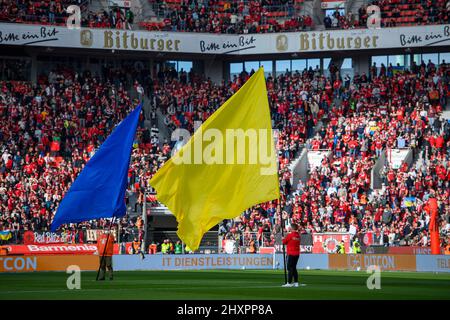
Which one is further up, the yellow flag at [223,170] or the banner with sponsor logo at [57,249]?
the yellow flag at [223,170]

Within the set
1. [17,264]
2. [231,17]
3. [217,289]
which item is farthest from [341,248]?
[231,17]

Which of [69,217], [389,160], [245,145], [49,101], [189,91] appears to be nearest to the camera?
[245,145]

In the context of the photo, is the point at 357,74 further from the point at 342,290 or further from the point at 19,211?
the point at 342,290

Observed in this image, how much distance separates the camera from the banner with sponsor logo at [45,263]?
43.7m

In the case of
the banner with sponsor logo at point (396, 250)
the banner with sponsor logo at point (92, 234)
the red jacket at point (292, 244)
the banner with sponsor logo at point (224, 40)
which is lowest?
the banner with sponsor logo at point (396, 250)

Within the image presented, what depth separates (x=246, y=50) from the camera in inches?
2776

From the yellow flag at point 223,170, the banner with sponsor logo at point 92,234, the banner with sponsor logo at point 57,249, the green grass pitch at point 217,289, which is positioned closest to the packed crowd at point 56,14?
the banner with sponsor logo at point 92,234

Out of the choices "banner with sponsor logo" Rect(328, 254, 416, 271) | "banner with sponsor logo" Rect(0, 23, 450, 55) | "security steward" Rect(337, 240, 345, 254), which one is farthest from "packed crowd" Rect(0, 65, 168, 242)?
"banner with sponsor logo" Rect(328, 254, 416, 271)

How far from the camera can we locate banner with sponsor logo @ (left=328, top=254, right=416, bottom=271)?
44.5 meters

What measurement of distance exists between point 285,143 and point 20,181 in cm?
1781

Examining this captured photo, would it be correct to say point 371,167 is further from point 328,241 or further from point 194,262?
point 194,262

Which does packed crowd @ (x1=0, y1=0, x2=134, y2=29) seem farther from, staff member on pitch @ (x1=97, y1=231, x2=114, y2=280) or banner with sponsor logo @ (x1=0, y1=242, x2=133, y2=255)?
staff member on pitch @ (x1=97, y1=231, x2=114, y2=280)

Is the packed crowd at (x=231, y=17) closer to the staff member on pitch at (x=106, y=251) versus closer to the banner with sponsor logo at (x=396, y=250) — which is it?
the banner with sponsor logo at (x=396, y=250)
